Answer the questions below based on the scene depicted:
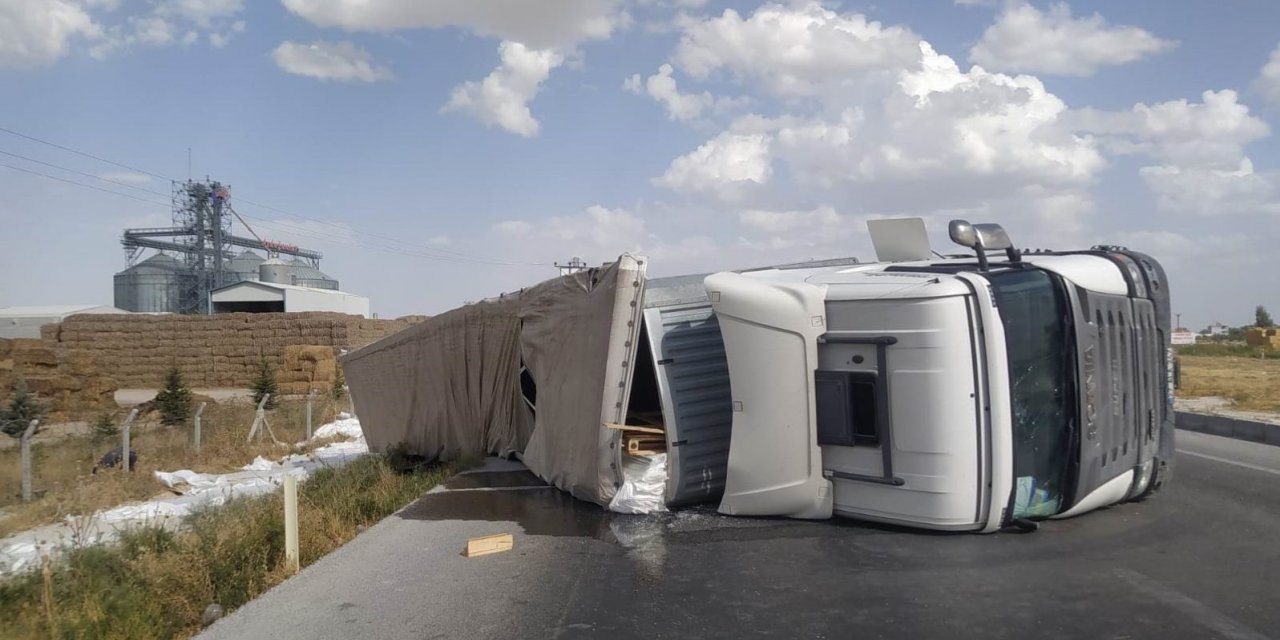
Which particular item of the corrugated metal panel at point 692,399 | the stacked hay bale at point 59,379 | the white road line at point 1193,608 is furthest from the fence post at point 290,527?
the stacked hay bale at point 59,379

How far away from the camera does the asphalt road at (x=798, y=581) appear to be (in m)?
5.00

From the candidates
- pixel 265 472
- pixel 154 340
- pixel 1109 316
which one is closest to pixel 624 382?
pixel 1109 316

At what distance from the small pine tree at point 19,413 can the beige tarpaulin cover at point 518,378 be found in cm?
634

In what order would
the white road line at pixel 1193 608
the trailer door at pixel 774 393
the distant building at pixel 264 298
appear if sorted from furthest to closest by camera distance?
1. the distant building at pixel 264 298
2. the trailer door at pixel 774 393
3. the white road line at pixel 1193 608

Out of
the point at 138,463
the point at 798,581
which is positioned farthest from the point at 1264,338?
the point at 138,463

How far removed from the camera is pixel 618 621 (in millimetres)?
5211

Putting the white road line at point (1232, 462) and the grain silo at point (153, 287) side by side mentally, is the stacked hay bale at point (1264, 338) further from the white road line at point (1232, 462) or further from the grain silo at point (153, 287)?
the grain silo at point (153, 287)

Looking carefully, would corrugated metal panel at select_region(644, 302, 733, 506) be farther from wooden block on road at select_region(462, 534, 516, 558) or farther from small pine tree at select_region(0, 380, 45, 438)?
small pine tree at select_region(0, 380, 45, 438)

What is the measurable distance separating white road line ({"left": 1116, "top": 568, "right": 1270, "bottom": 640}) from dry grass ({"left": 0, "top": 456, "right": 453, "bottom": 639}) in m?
5.71

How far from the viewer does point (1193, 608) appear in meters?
5.03

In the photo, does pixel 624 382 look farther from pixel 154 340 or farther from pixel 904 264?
pixel 154 340

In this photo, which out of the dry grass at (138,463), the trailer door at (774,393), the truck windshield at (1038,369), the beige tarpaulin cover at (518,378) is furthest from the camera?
the dry grass at (138,463)

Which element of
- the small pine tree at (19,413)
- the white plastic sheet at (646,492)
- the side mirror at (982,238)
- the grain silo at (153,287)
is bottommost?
the white plastic sheet at (646,492)

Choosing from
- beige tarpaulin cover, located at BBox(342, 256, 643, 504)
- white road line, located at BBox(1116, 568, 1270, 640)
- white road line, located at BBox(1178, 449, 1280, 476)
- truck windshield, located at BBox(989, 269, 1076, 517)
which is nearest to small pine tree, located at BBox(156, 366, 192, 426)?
beige tarpaulin cover, located at BBox(342, 256, 643, 504)
